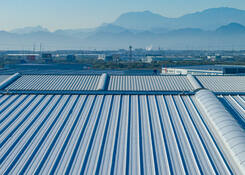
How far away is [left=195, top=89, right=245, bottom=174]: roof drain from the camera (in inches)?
265

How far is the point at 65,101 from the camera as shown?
1019cm

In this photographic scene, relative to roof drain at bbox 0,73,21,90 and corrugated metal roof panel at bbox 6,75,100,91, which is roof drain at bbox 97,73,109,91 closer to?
corrugated metal roof panel at bbox 6,75,100,91

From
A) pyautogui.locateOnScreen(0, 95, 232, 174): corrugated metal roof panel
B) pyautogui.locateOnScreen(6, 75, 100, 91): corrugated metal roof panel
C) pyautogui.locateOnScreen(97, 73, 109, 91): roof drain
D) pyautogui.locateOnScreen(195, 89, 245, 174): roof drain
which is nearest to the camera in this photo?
pyautogui.locateOnScreen(0, 95, 232, 174): corrugated metal roof panel

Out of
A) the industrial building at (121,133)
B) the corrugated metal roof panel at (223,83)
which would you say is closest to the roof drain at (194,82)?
the corrugated metal roof panel at (223,83)

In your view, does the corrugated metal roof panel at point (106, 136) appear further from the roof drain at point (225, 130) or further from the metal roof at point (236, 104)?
the metal roof at point (236, 104)

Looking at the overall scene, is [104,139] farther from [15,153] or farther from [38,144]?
[15,153]

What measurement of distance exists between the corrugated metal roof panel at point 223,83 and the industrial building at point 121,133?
7632mm

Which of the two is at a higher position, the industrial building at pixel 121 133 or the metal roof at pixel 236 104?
the metal roof at pixel 236 104

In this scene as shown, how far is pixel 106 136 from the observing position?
7.88 meters

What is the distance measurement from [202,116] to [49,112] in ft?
18.4

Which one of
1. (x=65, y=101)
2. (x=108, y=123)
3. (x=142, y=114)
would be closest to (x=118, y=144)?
(x=108, y=123)

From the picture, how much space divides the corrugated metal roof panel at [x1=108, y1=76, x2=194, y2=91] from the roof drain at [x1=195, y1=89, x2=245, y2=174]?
802 cm

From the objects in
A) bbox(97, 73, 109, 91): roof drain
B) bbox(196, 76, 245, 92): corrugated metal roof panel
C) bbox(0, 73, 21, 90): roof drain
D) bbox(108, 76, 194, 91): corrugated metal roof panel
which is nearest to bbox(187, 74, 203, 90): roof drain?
bbox(108, 76, 194, 91): corrugated metal roof panel

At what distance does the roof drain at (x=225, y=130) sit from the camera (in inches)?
265
